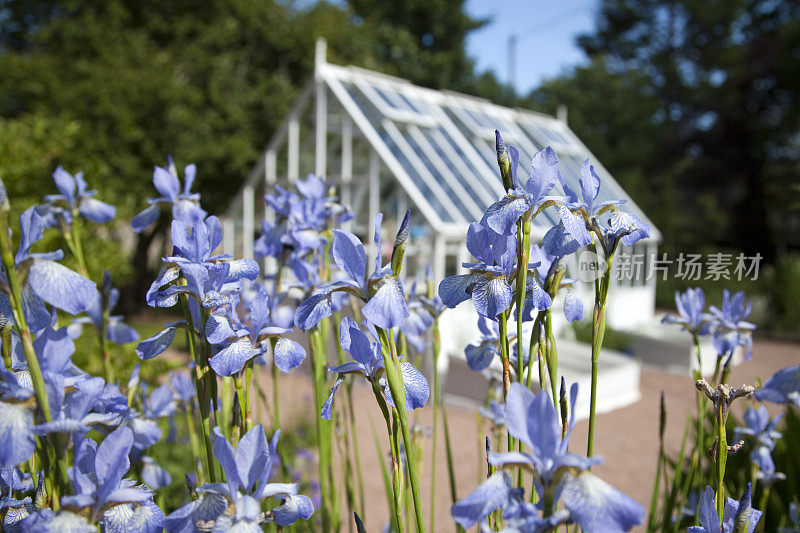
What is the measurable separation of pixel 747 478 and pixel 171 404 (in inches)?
69.9

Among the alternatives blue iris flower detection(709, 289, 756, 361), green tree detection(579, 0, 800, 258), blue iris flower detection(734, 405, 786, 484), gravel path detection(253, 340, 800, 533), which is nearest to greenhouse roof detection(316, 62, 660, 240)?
gravel path detection(253, 340, 800, 533)

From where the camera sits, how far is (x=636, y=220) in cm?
81

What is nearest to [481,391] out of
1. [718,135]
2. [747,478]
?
[747,478]

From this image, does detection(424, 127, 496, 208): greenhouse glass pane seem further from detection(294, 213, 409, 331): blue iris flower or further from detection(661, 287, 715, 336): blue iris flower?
detection(294, 213, 409, 331): blue iris flower

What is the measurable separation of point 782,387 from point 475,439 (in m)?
4.29

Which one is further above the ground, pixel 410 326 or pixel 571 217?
pixel 571 217

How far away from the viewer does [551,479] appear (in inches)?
21.8

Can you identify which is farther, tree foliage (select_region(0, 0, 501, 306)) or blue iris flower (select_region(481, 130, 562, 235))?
tree foliage (select_region(0, 0, 501, 306))

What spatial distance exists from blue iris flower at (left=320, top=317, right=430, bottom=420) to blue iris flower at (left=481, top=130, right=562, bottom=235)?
0.68ft

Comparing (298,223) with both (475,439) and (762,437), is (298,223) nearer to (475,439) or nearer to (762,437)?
(762,437)

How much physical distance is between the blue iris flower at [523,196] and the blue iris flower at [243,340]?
13.1 inches

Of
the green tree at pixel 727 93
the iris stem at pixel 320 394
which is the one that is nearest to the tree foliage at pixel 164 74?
the iris stem at pixel 320 394

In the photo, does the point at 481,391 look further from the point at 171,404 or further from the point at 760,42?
the point at 760,42

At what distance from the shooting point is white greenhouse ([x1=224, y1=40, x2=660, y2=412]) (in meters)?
6.36
